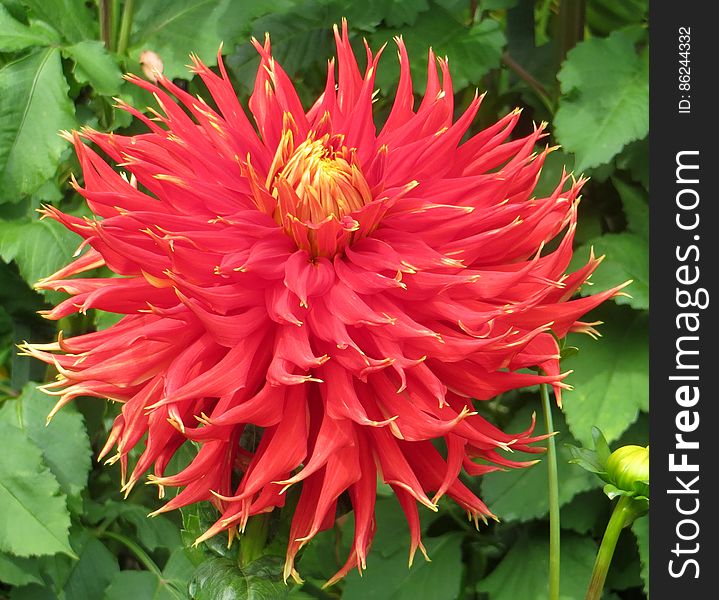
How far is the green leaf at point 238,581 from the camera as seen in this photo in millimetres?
581

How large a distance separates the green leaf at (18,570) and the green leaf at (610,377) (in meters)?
0.49

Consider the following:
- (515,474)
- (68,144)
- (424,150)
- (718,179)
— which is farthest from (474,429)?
(68,144)

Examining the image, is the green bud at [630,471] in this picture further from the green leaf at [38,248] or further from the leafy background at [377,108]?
the green leaf at [38,248]

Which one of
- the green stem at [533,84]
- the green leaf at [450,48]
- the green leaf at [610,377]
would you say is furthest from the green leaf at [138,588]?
the green stem at [533,84]

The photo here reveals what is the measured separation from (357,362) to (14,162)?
1.54ft

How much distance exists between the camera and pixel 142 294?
0.56 metres

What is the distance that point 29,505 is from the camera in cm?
83

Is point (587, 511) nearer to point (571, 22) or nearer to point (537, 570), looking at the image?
point (537, 570)

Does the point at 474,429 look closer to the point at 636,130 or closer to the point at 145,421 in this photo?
the point at 145,421

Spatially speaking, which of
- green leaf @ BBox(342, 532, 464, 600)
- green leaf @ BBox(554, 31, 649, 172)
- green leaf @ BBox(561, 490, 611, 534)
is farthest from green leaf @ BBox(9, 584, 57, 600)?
green leaf @ BBox(554, 31, 649, 172)

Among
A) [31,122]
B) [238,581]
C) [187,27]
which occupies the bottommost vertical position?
[238,581]

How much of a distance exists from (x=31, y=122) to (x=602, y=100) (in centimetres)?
50

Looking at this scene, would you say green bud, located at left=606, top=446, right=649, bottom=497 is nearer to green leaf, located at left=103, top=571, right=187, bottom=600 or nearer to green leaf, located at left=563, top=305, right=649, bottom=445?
green leaf, located at left=563, top=305, right=649, bottom=445

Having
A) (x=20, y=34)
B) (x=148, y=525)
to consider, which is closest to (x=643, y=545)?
(x=148, y=525)
